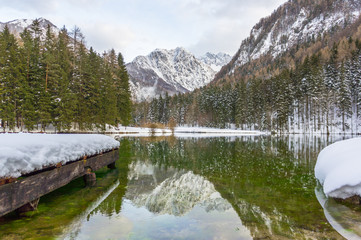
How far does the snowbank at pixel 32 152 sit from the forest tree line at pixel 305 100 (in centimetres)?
6661

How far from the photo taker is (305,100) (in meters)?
69.6

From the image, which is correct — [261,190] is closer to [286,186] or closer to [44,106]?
[286,186]

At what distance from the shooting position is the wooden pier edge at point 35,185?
13.7ft

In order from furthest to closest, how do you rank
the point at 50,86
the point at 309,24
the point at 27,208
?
the point at 309,24
the point at 50,86
the point at 27,208

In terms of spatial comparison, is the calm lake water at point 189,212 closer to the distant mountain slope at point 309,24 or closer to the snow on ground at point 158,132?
the snow on ground at point 158,132

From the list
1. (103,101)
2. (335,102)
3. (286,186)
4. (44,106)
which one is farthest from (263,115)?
(286,186)

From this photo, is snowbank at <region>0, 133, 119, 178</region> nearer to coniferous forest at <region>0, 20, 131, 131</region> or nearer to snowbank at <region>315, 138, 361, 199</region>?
snowbank at <region>315, 138, 361, 199</region>

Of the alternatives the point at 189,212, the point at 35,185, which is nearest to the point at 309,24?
the point at 189,212

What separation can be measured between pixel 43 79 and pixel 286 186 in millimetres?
38811

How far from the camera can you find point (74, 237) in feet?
13.9

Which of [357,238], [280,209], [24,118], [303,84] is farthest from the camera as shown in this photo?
[303,84]

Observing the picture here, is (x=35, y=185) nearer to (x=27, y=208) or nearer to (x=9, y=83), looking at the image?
(x=27, y=208)

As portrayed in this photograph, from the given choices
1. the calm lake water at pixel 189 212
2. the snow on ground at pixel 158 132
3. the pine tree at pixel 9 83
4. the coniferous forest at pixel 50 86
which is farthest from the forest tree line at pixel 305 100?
the calm lake water at pixel 189 212

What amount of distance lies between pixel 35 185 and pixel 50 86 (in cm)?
3693
